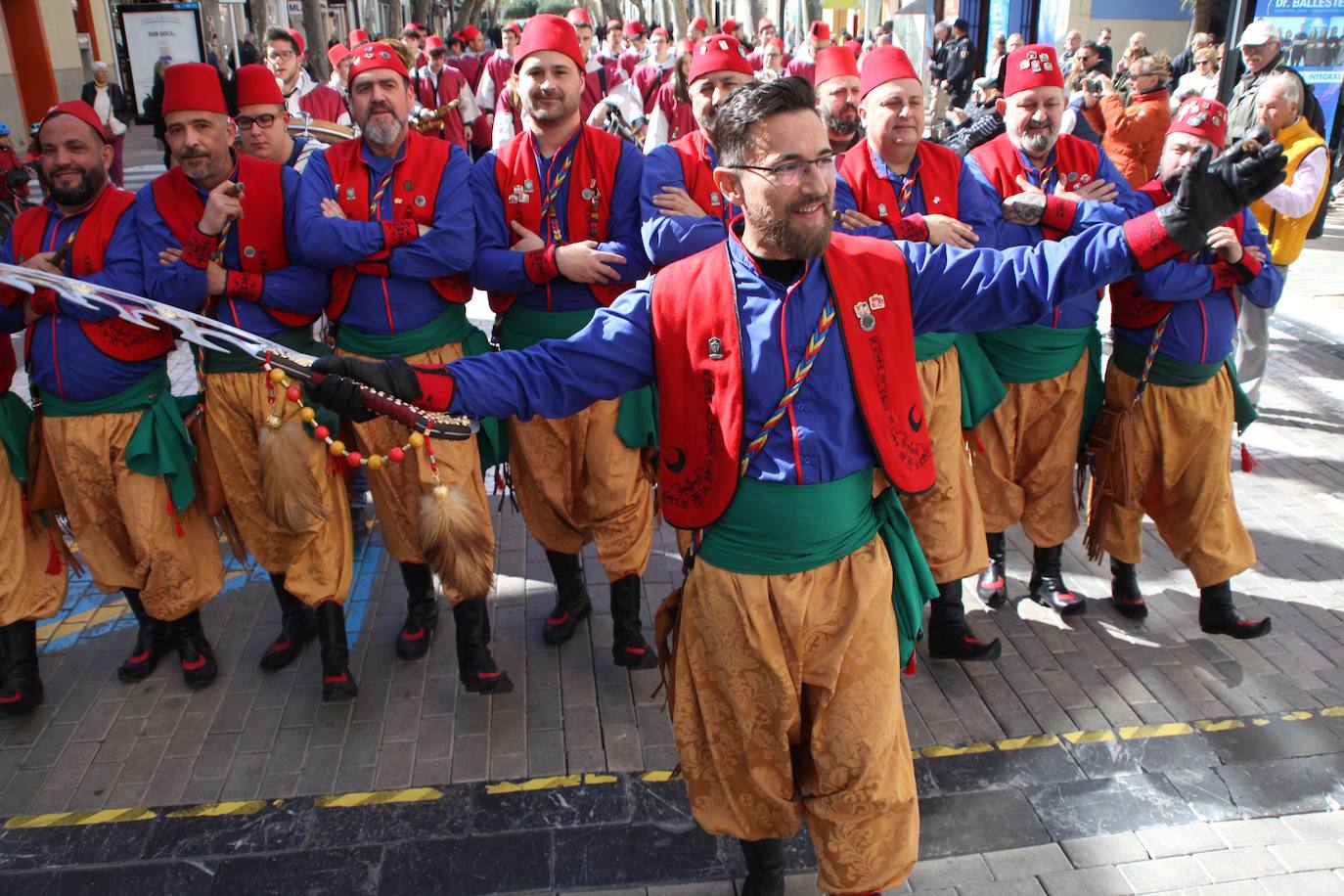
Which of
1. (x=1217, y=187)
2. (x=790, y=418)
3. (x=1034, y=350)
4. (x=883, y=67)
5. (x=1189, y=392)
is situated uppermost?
(x=883, y=67)

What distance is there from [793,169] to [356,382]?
1150 millimetres

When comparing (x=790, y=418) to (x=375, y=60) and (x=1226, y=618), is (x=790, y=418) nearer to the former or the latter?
(x=375, y=60)

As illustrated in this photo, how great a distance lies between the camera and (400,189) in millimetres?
4168

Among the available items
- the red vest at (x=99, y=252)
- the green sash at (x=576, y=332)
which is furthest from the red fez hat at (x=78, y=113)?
the green sash at (x=576, y=332)

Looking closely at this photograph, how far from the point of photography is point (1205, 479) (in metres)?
4.19

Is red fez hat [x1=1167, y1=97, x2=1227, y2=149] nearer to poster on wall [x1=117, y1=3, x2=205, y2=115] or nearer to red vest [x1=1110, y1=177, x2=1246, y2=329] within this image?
red vest [x1=1110, y1=177, x2=1246, y2=329]

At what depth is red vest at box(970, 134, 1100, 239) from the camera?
434 centimetres

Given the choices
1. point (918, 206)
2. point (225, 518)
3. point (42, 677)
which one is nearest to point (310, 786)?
point (225, 518)

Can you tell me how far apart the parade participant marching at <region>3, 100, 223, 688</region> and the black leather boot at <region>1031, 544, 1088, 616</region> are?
3.50m

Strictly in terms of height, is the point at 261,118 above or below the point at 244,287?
above

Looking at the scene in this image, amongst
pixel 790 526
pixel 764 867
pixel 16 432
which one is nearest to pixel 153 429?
pixel 16 432

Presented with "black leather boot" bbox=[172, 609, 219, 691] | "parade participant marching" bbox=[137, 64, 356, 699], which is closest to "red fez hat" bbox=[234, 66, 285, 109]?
"parade participant marching" bbox=[137, 64, 356, 699]

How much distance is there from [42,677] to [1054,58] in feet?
16.0

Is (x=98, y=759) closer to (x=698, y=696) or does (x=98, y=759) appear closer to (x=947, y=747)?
(x=698, y=696)
